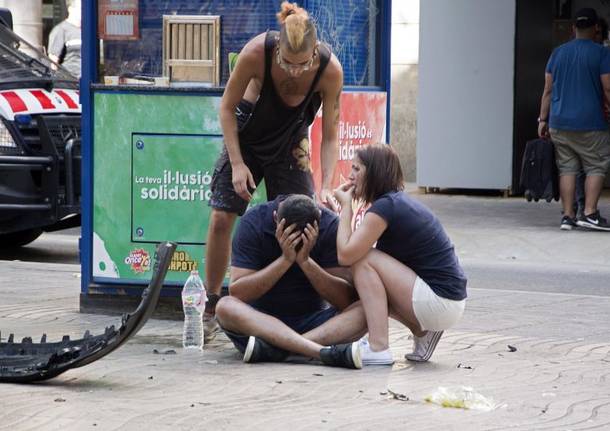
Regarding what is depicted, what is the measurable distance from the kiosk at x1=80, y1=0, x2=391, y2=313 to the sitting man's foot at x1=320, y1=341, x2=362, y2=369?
4.66 feet

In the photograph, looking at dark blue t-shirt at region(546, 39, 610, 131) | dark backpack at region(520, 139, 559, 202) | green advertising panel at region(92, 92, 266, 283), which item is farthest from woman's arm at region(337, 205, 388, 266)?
dark backpack at region(520, 139, 559, 202)

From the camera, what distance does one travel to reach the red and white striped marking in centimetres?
1048

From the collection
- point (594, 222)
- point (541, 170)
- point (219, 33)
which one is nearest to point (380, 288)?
point (219, 33)

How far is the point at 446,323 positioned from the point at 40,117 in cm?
477

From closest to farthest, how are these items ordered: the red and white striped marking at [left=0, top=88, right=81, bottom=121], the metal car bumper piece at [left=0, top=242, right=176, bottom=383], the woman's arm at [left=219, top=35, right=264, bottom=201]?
1. the metal car bumper piece at [left=0, top=242, right=176, bottom=383]
2. the woman's arm at [left=219, top=35, right=264, bottom=201]
3. the red and white striped marking at [left=0, top=88, right=81, bottom=121]

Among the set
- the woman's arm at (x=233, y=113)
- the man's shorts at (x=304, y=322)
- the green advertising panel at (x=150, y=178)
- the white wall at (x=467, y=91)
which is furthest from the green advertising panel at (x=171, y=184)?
the white wall at (x=467, y=91)

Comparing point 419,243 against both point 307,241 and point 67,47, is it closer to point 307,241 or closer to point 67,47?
point 307,241

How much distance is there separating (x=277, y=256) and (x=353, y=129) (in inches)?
68.3

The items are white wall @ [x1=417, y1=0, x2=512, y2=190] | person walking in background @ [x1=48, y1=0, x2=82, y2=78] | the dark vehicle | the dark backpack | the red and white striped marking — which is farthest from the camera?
white wall @ [x1=417, y1=0, x2=512, y2=190]

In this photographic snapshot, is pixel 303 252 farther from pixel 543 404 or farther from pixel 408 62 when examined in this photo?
pixel 408 62

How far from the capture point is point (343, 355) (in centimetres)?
638

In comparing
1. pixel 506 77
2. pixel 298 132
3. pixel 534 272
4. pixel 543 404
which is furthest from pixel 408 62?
pixel 543 404

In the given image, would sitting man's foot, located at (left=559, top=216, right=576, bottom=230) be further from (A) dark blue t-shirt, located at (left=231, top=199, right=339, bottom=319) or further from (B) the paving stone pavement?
(A) dark blue t-shirt, located at (left=231, top=199, right=339, bottom=319)

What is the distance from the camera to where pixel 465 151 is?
49.4 ft
